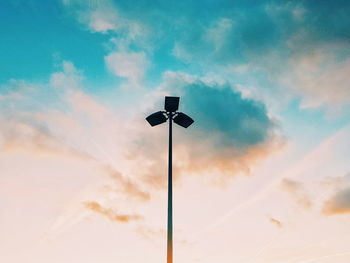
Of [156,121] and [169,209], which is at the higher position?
[156,121]

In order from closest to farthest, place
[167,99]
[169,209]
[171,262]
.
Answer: [171,262] < [169,209] < [167,99]

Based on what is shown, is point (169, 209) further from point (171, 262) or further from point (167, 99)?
point (167, 99)

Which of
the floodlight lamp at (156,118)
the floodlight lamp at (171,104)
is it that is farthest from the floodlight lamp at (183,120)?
the floodlight lamp at (156,118)

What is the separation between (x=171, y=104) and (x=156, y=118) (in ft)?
2.56

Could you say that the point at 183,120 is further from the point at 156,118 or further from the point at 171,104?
the point at 156,118

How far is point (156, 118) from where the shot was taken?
11.8m

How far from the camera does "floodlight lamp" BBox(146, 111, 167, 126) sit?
38.6 ft

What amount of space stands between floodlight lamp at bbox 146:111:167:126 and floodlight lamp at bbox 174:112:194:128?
456 mm

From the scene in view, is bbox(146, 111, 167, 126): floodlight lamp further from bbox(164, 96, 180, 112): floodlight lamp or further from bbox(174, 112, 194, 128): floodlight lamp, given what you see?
bbox(174, 112, 194, 128): floodlight lamp

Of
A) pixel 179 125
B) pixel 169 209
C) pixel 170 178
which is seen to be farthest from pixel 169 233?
pixel 179 125

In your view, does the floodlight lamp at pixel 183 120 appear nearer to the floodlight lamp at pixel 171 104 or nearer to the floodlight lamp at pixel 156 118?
the floodlight lamp at pixel 171 104

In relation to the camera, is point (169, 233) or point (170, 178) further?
point (170, 178)

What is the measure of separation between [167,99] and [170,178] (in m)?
2.88

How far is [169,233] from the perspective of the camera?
384 inches
